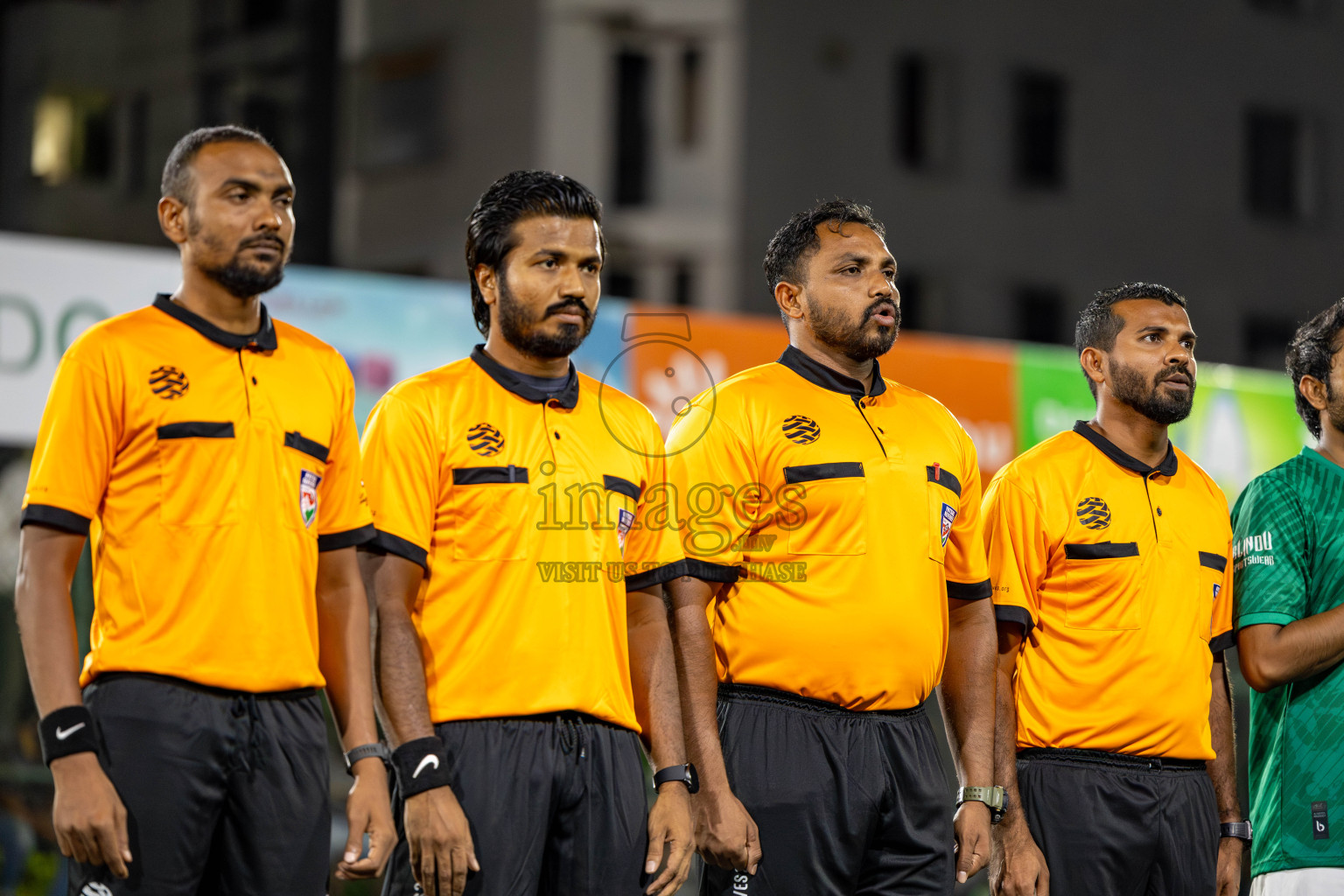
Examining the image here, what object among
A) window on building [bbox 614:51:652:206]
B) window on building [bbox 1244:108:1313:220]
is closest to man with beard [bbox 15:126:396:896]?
window on building [bbox 614:51:652:206]

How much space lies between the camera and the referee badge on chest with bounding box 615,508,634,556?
3.97 meters

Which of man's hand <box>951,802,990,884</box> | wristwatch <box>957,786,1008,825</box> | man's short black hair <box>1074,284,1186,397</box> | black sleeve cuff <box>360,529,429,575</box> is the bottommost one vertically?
man's hand <box>951,802,990,884</box>

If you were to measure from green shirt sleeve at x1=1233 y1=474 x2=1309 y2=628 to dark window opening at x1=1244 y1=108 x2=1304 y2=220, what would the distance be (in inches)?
539

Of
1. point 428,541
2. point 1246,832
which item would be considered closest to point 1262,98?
point 1246,832

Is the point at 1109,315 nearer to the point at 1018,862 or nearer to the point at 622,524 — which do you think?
the point at 1018,862

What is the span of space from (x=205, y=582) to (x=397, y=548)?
466 mm

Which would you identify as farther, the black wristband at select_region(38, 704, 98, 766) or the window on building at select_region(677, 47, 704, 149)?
the window on building at select_region(677, 47, 704, 149)

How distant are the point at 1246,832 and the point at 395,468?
2594 millimetres

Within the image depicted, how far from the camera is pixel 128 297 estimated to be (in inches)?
306

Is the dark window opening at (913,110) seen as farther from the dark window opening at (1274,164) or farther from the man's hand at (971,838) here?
the man's hand at (971,838)

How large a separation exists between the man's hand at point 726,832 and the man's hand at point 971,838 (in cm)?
58

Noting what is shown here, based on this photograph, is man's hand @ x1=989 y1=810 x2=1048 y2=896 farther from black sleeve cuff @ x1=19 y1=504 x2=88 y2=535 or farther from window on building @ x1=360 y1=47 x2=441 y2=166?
window on building @ x1=360 y1=47 x2=441 y2=166

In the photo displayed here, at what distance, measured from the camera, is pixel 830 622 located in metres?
4.10

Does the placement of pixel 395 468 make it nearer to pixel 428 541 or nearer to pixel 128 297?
pixel 428 541
